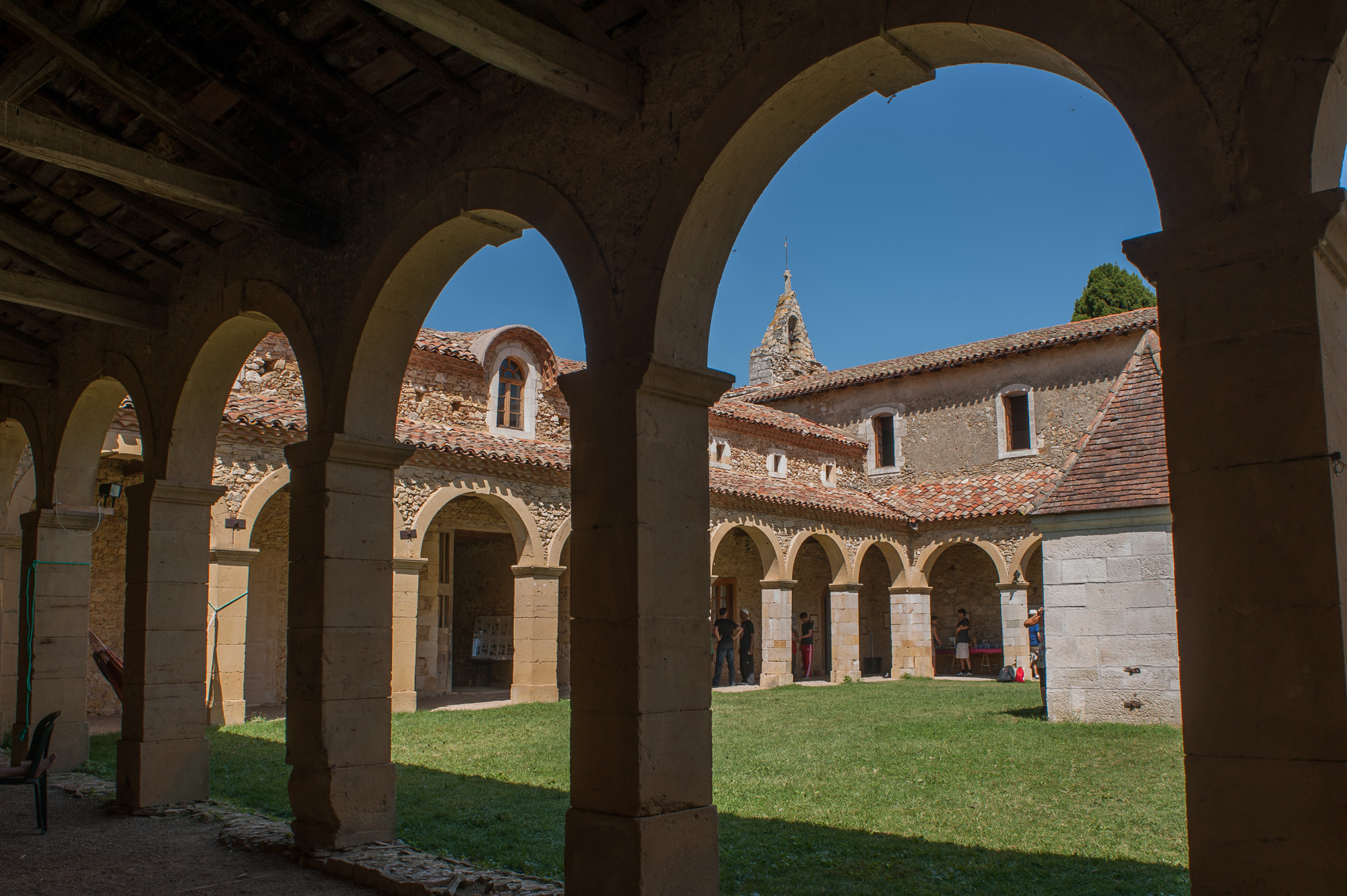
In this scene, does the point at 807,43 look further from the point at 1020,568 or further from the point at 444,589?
the point at 1020,568

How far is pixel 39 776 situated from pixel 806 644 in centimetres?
1621

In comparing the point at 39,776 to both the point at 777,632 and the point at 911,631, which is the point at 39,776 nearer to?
the point at 777,632

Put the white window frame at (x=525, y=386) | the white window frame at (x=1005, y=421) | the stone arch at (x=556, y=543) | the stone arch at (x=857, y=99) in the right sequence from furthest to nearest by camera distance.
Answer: the white window frame at (x=1005, y=421) → the white window frame at (x=525, y=386) → the stone arch at (x=556, y=543) → the stone arch at (x=857, y=99)

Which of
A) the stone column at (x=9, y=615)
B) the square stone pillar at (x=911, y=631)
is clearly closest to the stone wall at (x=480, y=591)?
the square stone pillar at (x=911, y=631)

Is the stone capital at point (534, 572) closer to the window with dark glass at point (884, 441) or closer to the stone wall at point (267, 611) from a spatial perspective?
the stone wall at point (267, 611)

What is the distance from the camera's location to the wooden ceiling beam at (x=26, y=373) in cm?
814

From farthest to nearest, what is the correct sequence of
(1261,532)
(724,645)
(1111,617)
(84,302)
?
(724,645) < (1111,617) < (84,302) < (1261,532)

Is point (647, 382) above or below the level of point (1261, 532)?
above

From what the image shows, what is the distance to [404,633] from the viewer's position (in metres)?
13.4

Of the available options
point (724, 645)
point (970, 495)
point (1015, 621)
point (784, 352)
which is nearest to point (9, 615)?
point (724, 645)

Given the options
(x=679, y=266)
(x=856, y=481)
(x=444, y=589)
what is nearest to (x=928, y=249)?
(x=856, y=481)

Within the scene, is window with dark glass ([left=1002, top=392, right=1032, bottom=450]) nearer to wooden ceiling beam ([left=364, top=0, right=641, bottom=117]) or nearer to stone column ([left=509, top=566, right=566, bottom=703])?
stone column ([left=509, top=566, right=566, bottom=703])

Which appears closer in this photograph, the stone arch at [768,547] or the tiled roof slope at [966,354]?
the stone arch at [768,547]

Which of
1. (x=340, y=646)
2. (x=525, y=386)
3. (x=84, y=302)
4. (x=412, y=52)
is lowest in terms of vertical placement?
(x=340, y=646)
